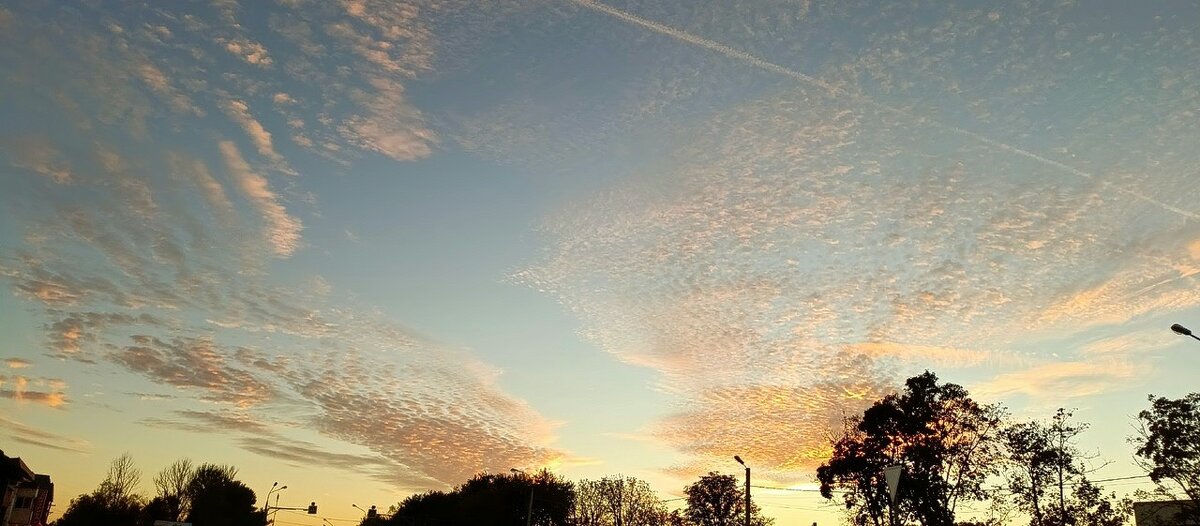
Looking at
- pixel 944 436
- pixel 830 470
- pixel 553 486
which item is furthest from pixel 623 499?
pixel 944 436

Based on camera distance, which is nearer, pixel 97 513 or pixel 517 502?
pixel 97 513

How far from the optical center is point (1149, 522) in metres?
57.8

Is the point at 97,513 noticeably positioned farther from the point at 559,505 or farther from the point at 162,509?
the point at 559,505

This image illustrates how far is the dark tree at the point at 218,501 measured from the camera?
4936 inches

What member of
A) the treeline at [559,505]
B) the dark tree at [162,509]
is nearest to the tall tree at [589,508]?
the treeline at [559,505]

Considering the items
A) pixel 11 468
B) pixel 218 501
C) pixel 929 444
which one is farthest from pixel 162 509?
pixel 929 444

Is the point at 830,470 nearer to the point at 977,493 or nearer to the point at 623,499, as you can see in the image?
the point at 977,493

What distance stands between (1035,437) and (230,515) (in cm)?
12508

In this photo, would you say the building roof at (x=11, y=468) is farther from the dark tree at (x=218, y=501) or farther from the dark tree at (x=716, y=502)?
the dark tree at (x=716, y=502)

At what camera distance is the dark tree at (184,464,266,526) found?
411 ft

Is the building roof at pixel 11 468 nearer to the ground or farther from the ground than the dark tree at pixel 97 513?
farther from the ground

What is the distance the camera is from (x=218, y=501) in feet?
420

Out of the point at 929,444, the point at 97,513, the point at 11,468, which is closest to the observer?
the point at 929,444

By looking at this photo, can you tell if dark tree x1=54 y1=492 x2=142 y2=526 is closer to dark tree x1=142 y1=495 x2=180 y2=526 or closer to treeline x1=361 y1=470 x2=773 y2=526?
dark tree x1=142 y1=495 x2=180 y2=526
